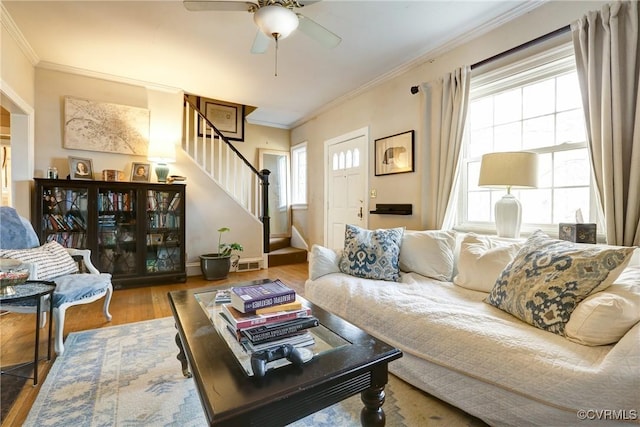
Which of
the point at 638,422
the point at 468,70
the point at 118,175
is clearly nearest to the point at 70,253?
the point at 118,175

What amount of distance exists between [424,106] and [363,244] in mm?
1688

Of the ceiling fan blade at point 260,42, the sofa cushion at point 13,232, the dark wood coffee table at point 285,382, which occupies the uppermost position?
the ceiling fan blade at point 260,42

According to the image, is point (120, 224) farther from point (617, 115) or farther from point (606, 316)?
point (617, 115)

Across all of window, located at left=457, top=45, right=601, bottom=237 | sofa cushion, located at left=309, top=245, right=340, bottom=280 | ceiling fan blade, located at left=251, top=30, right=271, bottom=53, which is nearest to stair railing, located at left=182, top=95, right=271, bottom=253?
ceiling fan blade, located at left=251, top=30, right=271, bottom=53

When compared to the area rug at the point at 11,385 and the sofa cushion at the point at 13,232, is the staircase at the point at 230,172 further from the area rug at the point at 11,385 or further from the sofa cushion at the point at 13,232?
the area rug at the point at 11,385

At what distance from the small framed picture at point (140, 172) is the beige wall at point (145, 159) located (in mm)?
76

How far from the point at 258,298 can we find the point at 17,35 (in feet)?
12.1

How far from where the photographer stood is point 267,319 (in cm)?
114

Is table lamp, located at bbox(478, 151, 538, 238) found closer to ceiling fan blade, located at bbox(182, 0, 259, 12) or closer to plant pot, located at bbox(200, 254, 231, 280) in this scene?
ceiling fan blade, located at bbox(182, 0, 259, 12)

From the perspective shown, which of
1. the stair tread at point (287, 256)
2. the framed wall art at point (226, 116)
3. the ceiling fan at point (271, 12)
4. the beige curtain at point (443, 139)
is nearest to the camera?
the ceiling fan at point (271, 12)

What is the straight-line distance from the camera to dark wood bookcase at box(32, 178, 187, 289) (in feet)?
10.8

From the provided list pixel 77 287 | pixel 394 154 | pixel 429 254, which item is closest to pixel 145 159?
pixel 77 287

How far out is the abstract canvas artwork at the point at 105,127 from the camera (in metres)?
3.55

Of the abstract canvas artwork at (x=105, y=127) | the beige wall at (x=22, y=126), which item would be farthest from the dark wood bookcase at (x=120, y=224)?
the abstract canvas artwork at (x=105, y=127)
